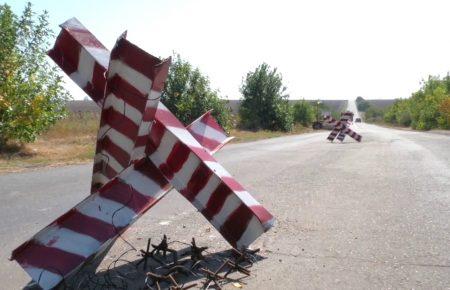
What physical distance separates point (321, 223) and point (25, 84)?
1240 centimetres

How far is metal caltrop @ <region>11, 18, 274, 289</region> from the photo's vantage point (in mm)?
3109

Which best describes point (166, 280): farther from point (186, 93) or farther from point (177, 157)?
point (186, 93)

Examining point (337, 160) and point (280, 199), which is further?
point (337, 160)

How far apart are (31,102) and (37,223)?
1060 centimetres

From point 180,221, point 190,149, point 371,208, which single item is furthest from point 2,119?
point 190,149

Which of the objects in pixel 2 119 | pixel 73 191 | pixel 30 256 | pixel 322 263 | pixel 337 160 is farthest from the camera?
pixel 2 119

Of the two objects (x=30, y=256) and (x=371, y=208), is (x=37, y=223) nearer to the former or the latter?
(x=30, y=256)

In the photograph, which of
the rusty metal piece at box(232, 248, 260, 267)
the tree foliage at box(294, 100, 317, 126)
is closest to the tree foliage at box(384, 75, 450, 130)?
the tree foliage at box(294, 100, 317, 126)

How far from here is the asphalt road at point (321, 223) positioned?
380 centimetres

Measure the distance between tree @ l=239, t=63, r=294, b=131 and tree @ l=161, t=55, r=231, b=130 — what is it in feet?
58.1

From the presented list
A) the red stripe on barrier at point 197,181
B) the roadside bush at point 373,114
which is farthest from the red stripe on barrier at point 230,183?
the roadside bush at point 373,114

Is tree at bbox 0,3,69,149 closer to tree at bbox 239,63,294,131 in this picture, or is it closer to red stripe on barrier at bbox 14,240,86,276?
red stripe on barrier at bbox 14,240,86,276

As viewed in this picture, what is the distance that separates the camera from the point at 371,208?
654 cm

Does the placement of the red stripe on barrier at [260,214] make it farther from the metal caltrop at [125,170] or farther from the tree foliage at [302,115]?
the tree foliage at [302,115]
